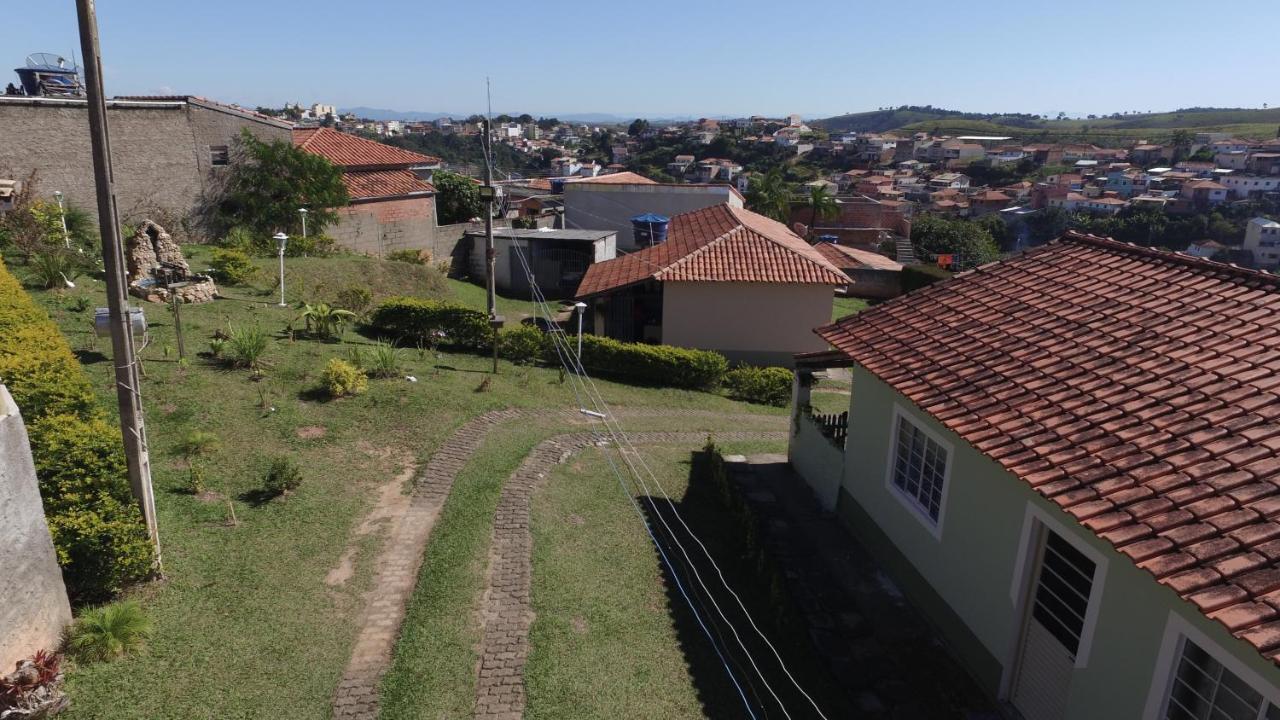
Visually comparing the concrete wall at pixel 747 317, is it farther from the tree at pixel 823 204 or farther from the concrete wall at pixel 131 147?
the tree at pixel 823 204

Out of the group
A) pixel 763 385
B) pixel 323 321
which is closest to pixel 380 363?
pixel 323 321

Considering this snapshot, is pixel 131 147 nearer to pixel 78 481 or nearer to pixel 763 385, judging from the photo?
pixel 78 481

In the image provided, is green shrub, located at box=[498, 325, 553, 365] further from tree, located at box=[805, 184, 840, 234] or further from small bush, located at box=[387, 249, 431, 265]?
tree, located at box=[805, 184, 840, 234]

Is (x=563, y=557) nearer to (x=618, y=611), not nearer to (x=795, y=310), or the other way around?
(x=618, y=611)

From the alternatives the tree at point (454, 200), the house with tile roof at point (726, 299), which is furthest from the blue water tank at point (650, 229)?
the tree at point (454, 200)

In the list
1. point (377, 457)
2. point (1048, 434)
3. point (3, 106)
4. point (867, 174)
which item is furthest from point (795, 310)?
point (867, 174)

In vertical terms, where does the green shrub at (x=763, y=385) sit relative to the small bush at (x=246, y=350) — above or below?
below

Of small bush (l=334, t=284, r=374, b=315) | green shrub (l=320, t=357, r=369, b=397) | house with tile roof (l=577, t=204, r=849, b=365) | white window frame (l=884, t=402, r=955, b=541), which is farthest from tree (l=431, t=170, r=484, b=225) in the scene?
white window frame (l=884, t=402, r=955, b=541)
